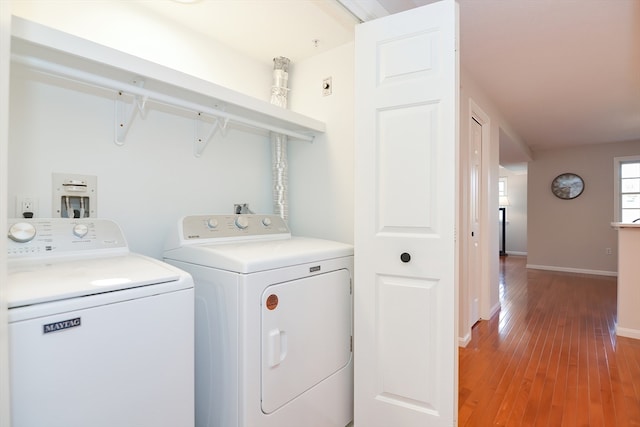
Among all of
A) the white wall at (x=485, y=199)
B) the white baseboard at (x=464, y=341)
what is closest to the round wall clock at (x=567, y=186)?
the white wall at (x=485, y=199)

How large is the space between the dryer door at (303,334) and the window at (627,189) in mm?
6765

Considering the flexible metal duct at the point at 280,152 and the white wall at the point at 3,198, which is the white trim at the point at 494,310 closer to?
the flexible metal duct at the point at 280,152

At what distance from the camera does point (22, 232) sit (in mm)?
1222

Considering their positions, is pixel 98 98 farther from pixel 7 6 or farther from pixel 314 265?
pixel 314 265

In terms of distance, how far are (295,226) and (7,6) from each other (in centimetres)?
182

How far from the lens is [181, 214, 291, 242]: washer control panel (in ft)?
5.45

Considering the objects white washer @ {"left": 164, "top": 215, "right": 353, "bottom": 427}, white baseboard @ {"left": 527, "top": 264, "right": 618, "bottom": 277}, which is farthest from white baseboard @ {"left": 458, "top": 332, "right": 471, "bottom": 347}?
white baseboard @ {"left": 527, "top": 264, "right": 618, "bottom": 277}

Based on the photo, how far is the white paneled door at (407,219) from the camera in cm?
146

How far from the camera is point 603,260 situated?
6.11 metres

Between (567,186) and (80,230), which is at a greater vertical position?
(567,186)

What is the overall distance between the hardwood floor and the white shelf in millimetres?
2064

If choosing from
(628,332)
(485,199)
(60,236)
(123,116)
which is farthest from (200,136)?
(628,332)

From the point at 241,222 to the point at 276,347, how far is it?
0.79 metres

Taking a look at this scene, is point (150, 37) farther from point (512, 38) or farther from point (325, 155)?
point (512, 38)
